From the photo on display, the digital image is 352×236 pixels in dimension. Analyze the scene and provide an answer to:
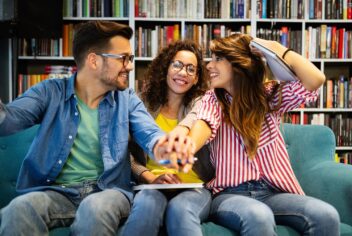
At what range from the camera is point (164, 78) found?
2.40 m

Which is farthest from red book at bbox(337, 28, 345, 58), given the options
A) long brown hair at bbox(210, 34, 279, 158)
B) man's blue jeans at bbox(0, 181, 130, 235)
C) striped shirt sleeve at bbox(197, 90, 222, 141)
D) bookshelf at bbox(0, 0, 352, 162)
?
man's blue jeans at bbox(0, 181, 130, 235)

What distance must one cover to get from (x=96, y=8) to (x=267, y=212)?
2.89 meters

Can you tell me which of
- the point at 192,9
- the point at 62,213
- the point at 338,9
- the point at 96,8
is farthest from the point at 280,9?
the point at 62,213

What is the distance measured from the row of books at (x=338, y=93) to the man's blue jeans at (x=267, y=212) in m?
2.54

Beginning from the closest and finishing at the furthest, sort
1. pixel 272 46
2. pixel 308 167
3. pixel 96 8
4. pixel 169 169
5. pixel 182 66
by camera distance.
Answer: pixel 272 46 < pixel 169 169 < pixel 308 167 < pixel 182 66 < pixel 96 8

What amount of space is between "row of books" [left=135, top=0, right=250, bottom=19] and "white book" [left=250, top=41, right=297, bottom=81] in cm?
225

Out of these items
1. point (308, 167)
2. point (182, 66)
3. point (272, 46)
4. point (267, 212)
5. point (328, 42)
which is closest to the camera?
point (267, 212)

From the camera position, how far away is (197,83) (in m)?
2.40

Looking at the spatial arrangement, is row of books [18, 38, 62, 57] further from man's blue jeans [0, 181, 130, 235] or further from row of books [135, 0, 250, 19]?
man's blue jeans [0, 181, 130, 235]

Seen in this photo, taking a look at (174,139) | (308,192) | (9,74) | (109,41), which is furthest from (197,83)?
(9,74)

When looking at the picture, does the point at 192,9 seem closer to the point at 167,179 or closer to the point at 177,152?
the point at 167,179

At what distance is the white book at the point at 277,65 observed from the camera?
1.89 m

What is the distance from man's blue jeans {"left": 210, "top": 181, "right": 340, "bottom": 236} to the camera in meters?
1.63

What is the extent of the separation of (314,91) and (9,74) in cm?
277
